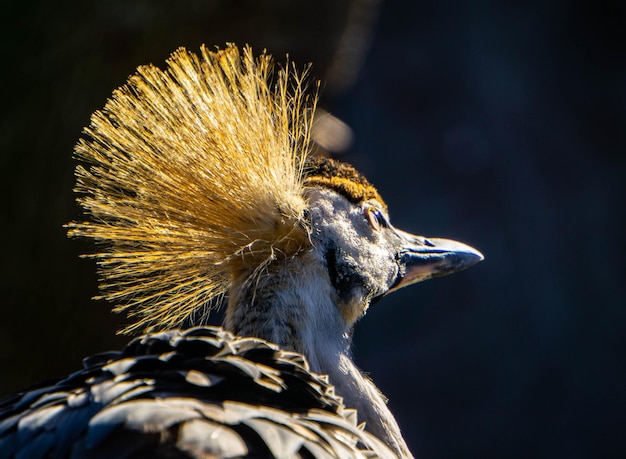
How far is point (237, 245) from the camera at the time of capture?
1922 mm

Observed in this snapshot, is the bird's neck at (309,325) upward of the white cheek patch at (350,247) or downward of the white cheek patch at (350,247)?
downward

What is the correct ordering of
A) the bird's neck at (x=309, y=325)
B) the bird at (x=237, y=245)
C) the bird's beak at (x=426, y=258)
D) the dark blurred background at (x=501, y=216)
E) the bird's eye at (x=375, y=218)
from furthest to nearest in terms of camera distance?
the dark blurred background at (x=501, y=216), the bird's beak at (x=426, y=258), the bird's eye at (x=375, y=218), the bird's neck at (x=309, y=325), the bird at (x=237, y=245)

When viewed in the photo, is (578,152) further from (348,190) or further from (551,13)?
(348,190)

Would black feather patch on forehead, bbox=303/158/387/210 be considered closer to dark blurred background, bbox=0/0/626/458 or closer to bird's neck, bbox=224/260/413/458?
bird's neck, bbox=224/260/413/458

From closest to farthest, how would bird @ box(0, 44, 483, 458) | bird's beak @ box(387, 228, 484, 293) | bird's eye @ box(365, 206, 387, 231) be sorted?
1. bird @ box(0, 44, 483, 458)
2. bird's eye @ box(365, 206, 387, 231)
3. bird's beak @ box(387, 228, 484, 293)

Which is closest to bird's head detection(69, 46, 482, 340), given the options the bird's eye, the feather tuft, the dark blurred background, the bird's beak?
the feather tuft

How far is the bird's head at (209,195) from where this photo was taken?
187cm

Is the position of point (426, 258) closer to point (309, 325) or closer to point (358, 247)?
point (358, 247)

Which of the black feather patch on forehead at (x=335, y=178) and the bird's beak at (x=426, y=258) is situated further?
the bird's beak at (x=426, y=258)

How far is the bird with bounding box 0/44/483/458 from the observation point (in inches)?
62.6

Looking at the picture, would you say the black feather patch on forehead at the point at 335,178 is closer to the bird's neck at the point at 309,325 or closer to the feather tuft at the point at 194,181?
the feather tuft at the point at 194,181

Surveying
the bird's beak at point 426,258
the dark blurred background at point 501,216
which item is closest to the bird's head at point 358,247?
the bird's beak at point 426,258

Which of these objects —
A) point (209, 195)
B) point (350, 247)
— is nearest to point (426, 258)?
point (350, 247)

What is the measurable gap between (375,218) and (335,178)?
162 mm
